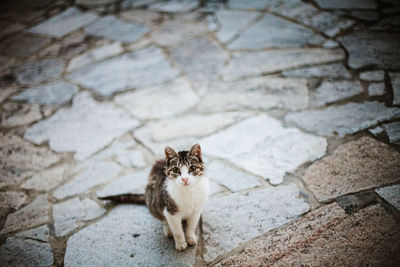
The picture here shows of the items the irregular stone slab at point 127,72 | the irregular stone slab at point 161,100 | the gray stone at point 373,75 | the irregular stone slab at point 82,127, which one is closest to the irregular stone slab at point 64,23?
the irregular stone slab at point 127,72

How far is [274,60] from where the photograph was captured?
4.20 meters

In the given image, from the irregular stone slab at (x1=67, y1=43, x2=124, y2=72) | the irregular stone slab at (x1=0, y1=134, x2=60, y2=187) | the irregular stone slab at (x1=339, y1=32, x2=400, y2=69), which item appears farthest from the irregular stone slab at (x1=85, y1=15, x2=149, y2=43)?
the irregular stone slab at (x1=339, y1=32, x2=400, y2=69)

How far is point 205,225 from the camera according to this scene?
247cm

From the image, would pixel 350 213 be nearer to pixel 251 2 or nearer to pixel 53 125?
pixel 53 125

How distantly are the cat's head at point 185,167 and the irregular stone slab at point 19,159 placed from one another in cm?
194

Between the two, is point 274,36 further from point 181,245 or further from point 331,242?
point 181,245

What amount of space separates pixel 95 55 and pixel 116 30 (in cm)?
82

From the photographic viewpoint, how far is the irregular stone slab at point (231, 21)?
4.90 meters

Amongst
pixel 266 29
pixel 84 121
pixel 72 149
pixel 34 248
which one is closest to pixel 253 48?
pixel 266 29

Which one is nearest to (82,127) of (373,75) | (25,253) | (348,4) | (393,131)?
(25,253)

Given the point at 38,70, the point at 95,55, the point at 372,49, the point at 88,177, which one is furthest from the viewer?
the point at 95,55

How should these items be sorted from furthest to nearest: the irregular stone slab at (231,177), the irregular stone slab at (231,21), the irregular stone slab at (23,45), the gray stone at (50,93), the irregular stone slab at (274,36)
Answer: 1. the irregular stone slab at (23,45)
2. the irregular stone slab at (231,21)
3. the irregular stone slab at (274,36)
4. the gray stone at (50,93)
5. the irregular stone slab at (231,177)

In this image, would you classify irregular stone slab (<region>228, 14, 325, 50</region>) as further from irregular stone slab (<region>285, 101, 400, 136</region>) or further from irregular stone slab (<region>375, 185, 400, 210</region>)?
irregular stone slab (<region>375, 185, 400, 210</region>)

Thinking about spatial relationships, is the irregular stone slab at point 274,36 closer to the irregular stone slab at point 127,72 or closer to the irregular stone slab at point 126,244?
the irregular stone slab at point 127,72
